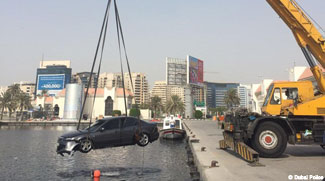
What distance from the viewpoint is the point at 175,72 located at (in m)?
131

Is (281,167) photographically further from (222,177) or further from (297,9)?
(297,9)

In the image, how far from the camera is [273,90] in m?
13.3

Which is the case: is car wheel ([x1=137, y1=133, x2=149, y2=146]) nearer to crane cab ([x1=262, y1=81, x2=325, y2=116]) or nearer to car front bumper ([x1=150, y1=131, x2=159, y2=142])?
car front bumper ([x1=150, y1=131, x2=159, y2=142])

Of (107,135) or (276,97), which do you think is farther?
(276,97)

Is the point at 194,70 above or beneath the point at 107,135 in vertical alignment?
above

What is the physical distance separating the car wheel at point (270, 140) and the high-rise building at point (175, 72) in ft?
381

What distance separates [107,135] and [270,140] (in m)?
8.00

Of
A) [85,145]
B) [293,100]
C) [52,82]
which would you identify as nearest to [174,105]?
[52,82]

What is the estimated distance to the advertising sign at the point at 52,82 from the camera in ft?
479

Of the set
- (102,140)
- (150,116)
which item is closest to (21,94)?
(150,116)

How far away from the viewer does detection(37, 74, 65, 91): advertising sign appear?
479 feet

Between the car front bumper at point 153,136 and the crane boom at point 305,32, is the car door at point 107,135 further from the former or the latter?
the crane boom at point 305,32

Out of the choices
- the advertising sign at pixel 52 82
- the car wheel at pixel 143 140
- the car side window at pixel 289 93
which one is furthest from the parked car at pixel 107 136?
the advertising sign at pixel 52 82

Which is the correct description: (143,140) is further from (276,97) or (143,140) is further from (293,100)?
(293,100)
